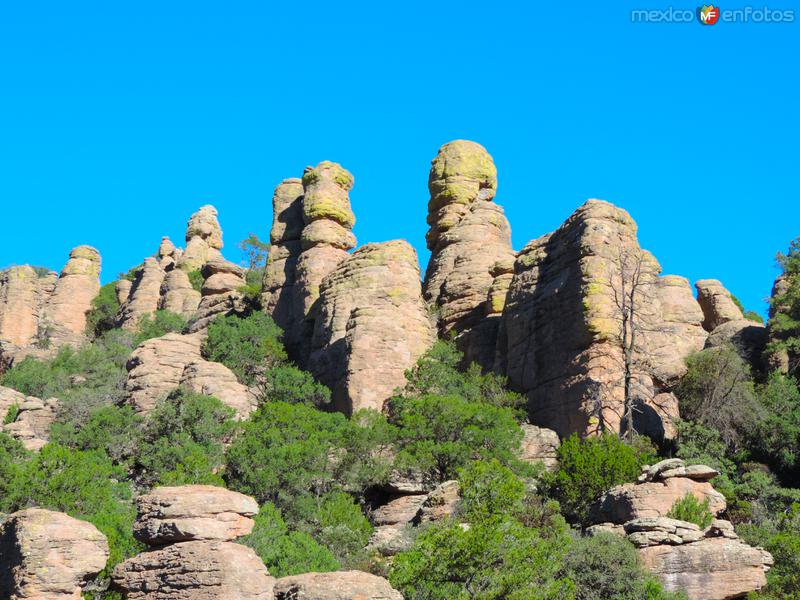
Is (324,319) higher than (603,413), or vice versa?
(324,319)

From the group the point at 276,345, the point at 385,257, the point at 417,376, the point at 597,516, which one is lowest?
the point at 597,516

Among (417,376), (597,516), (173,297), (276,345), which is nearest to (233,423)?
(417,376)

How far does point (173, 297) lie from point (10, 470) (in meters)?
41.5

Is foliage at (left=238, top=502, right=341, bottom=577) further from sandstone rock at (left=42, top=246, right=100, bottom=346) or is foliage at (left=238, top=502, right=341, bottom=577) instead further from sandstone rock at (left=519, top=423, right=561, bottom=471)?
sandstone rock at (left=42, top=246, right=100, bottom=346)

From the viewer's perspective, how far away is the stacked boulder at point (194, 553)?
21.8m

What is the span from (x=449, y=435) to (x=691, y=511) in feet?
38.4

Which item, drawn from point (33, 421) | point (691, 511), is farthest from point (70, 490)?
point (691, 511)

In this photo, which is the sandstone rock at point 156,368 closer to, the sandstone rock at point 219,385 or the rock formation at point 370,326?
the sandstone rock at point 219,385

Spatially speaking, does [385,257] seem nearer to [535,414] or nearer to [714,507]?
[535,414]

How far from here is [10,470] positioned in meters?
36.8

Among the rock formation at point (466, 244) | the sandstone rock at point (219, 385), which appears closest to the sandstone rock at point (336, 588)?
the sandstone rock at point (219, 385)

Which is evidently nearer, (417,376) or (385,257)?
(417,376)

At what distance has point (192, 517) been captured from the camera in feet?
74.8

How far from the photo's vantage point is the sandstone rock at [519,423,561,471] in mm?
42594
